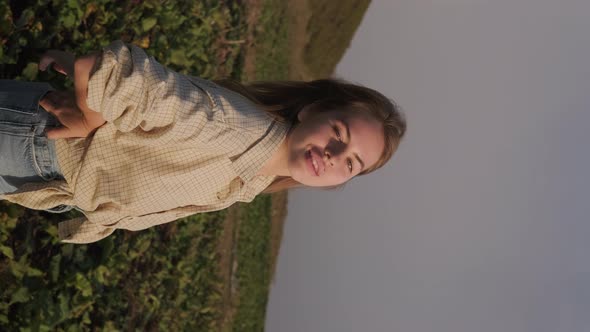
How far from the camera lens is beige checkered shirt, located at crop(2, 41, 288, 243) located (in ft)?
3.53

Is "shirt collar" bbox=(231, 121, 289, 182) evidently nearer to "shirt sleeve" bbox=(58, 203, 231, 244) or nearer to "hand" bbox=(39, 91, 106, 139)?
"shirt sleeve" bbox=(58, 203, 231, 244)

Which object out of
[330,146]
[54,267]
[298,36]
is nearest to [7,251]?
[54,267]

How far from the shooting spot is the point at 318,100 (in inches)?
59.1

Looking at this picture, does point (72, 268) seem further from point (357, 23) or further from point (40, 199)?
point (357, 23)

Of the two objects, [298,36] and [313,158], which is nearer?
[313,158]

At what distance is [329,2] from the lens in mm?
5434

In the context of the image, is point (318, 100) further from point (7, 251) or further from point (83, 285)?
point (83, 285)

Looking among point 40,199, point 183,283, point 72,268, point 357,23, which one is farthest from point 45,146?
point 357,23

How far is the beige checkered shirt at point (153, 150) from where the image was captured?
108cm

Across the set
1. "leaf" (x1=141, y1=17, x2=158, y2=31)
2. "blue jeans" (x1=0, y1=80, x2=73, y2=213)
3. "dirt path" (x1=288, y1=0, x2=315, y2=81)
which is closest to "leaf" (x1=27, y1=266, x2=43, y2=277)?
"blue jeans" (x1=0, y1=80, x2=73, y2=213)

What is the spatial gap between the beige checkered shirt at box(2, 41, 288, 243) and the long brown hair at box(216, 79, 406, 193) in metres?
0.09

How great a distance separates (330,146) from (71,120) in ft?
2.00

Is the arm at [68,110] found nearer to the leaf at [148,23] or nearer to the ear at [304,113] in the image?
the ear at [304,113]

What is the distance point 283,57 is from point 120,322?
333cm
